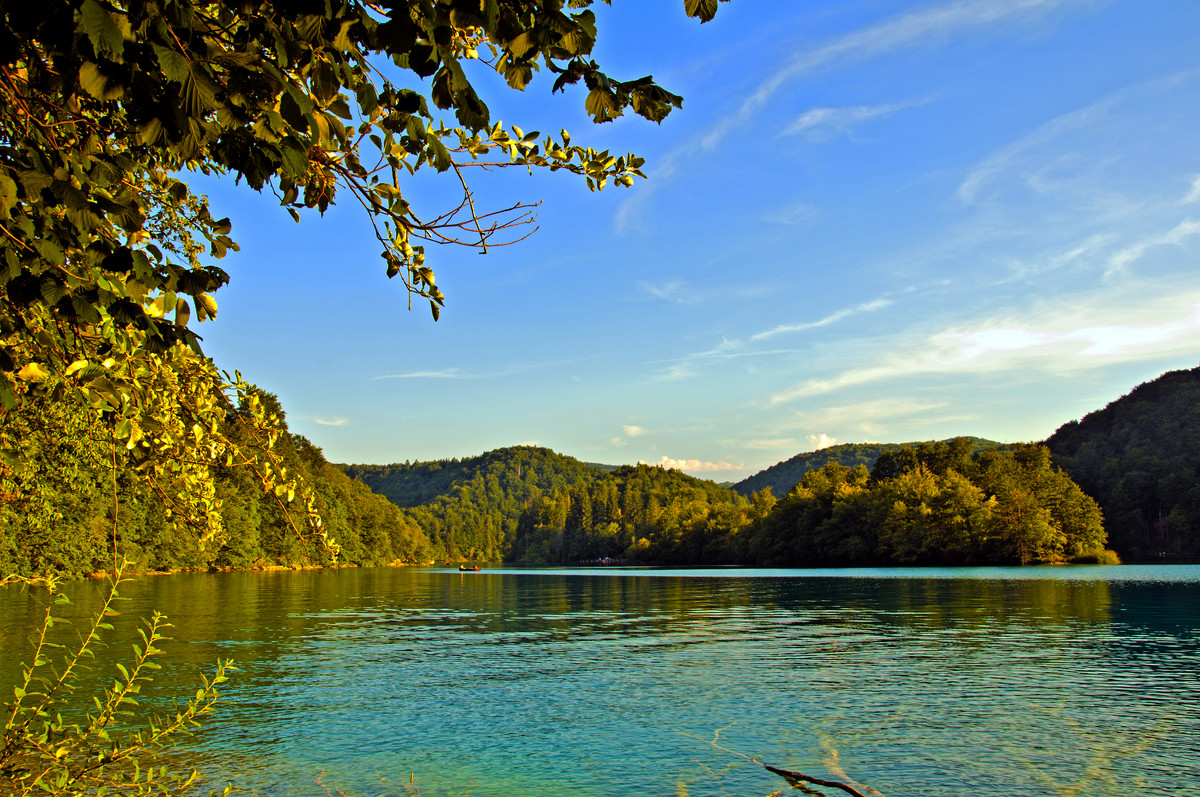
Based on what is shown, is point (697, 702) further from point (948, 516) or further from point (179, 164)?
point (948, 516)

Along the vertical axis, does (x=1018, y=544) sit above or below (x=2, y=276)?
below

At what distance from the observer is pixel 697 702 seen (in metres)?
17.9

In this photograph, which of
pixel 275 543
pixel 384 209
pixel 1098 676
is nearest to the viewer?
pixel 384 209

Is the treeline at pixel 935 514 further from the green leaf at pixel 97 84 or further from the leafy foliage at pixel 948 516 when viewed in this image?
the green leaf at pixel 97 84

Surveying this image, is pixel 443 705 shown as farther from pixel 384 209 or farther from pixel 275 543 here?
pixel 275 543

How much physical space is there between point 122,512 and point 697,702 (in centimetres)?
7945

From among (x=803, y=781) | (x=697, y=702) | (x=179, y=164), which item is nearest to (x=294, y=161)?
(x=179, y=164)

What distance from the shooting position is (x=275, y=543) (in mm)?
113625

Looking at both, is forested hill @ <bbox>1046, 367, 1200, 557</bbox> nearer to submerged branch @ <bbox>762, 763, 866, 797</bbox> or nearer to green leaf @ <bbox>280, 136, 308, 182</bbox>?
submerged branch @ <bbox>762, 763, 866, 797</bbox>

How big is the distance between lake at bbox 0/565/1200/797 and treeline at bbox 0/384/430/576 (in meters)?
3.55

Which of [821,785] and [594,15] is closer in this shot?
[594,15]

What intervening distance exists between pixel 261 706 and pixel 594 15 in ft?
61.1

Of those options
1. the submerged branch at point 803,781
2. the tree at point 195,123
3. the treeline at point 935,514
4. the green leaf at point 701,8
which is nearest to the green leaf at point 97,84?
the tree at point 195,123

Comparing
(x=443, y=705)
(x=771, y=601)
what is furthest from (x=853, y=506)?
(x=443, y=705)
